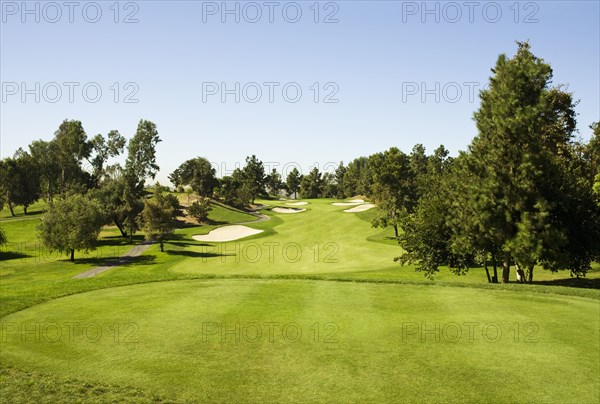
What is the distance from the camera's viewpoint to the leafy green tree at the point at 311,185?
171 meters

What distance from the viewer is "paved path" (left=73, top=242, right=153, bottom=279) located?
4516 cm

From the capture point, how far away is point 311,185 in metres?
171

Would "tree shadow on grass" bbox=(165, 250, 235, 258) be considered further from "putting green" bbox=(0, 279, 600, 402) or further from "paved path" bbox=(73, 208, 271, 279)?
"putting green" bbox=(0, 279, 600, 402)

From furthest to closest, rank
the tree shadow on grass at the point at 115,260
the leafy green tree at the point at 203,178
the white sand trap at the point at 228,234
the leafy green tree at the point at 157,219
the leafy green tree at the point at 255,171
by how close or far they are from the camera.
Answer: the leafy green tree at the point at 255,171, the leafy green tree at the point at 203,178, the white sand trap at the point at 228,234, the leafy green tree at the point at 157,219, the tree shadow on grass at the point at 115,260

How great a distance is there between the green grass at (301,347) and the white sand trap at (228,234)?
147 feet

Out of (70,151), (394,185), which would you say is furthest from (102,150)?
(394,185)

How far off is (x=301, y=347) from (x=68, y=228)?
5017 cm

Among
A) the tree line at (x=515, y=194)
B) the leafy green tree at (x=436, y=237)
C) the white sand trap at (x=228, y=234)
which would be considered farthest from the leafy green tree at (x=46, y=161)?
the leafy green tree at (x=436, y=237)

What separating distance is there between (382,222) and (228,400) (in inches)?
2093

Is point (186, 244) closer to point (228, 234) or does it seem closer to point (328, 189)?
point (228, 234)

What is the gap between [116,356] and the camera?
10.9 metres

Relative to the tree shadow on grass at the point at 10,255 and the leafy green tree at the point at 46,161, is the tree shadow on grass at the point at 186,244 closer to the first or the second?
the tree shadow on grass at the point at 10,255

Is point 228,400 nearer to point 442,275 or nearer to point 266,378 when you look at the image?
point 266,378

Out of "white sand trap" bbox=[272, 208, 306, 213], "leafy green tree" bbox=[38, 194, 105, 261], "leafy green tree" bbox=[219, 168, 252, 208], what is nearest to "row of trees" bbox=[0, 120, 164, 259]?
"leafy green tree" bbox=[38, 194, 105, 261]
